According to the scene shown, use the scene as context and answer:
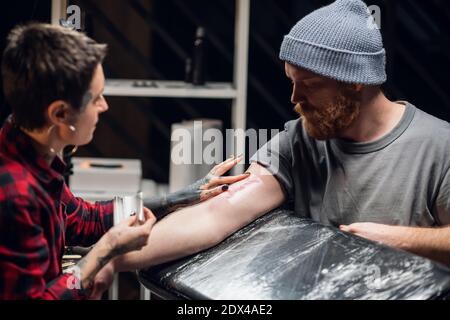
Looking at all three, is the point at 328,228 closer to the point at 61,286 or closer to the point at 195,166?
the point at 61,286

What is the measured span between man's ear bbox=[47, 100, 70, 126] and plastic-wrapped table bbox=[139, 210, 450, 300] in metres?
0.39

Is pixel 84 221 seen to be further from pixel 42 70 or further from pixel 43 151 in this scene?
pixel 42 70

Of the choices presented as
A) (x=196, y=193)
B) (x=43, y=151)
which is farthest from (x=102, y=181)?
(x=43, y=151)

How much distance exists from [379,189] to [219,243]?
47 centimetres

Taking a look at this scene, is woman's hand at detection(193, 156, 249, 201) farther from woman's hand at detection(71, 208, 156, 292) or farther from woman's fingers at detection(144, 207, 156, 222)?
woman's hand at detection(71, 208, 156, 292)

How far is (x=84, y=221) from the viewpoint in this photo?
157cm

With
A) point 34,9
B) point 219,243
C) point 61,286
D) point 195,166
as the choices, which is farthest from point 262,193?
point 195,166

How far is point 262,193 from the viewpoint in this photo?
5.84 ft

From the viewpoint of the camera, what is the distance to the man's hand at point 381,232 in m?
1.65

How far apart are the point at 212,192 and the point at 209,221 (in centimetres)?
9

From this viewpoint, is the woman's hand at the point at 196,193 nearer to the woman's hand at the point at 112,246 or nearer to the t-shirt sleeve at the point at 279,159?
the t-shirt sleeve at the point at 279,159

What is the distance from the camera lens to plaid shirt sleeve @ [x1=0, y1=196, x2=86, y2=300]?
119 centimetres

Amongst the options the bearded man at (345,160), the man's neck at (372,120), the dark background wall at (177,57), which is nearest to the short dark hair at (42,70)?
the bearded man at (345,160)

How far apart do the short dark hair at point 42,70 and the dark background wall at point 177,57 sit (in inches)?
70.0
